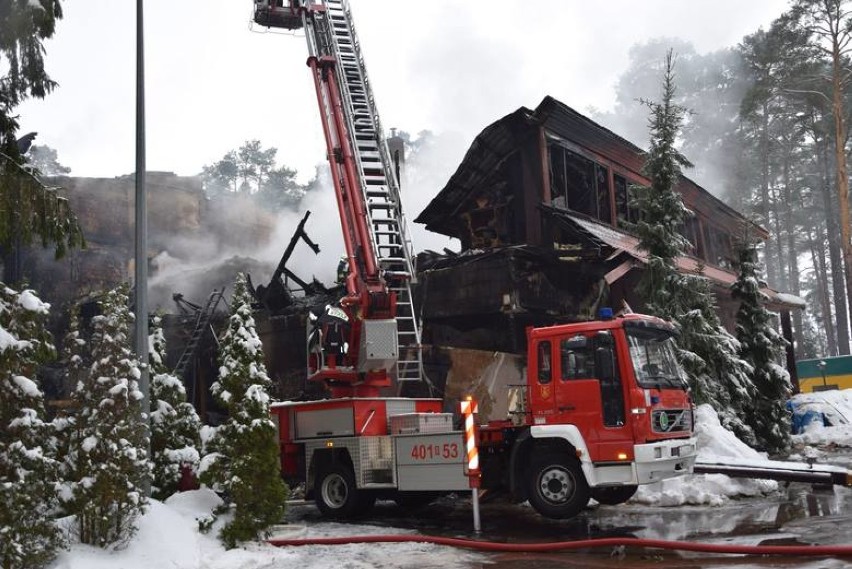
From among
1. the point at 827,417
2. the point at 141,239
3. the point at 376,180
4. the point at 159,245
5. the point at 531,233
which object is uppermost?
the point at 159,245

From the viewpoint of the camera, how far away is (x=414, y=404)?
1229 centimetres

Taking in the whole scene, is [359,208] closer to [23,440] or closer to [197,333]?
[23,440]

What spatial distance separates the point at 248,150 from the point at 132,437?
6857cm

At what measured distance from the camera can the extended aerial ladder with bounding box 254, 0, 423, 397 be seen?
12555 mm

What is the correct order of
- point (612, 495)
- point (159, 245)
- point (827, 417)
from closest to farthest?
point (612, 495), point (827, 417), point (159, 245)

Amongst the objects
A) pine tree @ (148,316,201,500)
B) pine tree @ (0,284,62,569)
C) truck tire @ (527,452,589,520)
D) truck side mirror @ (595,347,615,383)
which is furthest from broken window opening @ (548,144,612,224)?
pine tree @ (0,284,62,569)

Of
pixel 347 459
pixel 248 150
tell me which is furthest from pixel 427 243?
pixel 248 150

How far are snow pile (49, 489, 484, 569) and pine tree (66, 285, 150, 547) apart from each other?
0.87ft

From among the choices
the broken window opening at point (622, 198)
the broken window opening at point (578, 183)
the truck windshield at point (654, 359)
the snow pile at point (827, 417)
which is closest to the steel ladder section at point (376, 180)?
the truck windshield at point (654, 359)

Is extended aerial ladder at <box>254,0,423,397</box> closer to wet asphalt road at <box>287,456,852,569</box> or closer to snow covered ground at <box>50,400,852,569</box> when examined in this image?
wet asphalt road at <box>287,456,852,569</box>

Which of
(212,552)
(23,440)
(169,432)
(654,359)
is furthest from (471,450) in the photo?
(23,440)

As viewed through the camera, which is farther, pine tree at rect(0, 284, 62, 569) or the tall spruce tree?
the tall spruce tree

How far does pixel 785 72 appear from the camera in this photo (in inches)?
1394

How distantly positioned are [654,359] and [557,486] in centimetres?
211
